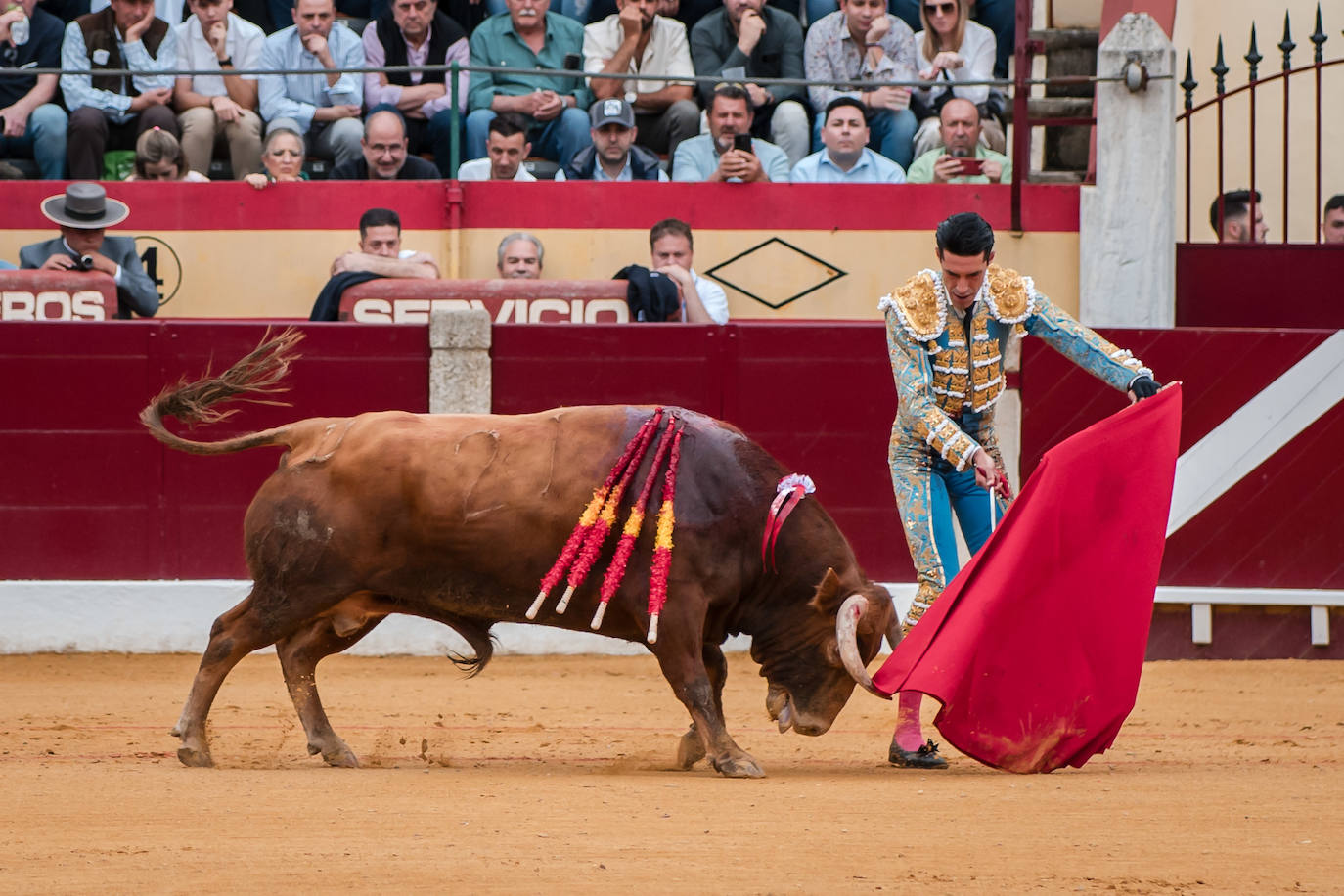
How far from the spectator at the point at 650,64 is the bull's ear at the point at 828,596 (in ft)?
16.6

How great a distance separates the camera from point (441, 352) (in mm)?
8438

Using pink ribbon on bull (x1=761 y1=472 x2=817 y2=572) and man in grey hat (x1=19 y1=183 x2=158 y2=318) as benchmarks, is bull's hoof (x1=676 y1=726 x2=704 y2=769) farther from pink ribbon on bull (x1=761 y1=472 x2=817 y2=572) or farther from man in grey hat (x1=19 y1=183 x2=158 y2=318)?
man in grey hat (x1=19 y1=183 x2=158 y2=318)

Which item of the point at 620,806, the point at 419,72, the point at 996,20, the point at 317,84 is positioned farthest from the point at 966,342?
the point at 996,20

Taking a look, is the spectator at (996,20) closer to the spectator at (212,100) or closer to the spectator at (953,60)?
the spectator at (953,60)

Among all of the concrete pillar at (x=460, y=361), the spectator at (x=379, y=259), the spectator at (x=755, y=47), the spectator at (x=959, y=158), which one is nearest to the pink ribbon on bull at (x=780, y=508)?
the concrete pillar at (x=460, y=361)

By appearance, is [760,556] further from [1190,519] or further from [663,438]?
[1190,519]

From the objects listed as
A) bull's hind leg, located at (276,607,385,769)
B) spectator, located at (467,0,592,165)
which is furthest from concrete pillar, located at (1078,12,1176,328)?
bull's hind leg, located at (276,607,385,769)

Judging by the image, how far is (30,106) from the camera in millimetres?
9992

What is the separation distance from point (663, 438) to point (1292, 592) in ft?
12.7

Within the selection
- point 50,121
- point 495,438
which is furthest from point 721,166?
point 495,438

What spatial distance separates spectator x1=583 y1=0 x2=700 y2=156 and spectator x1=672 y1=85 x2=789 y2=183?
0.56ft

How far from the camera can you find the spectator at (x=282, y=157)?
9805 mm

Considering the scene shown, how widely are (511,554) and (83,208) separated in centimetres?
438

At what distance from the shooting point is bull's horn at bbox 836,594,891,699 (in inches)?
206
